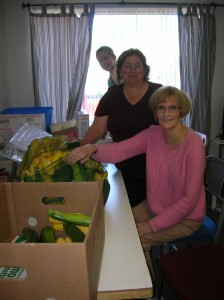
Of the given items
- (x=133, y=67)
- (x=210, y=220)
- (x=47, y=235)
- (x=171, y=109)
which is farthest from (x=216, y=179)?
(x=47, y=235)

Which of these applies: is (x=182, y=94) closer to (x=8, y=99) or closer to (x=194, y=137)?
(x=194, y=137)

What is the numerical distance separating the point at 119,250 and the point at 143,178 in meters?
0.84

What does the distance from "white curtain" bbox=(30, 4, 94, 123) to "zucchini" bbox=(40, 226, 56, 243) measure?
9.43 ft

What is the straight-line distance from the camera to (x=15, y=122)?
2.12m

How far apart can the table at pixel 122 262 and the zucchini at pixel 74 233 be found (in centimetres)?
11

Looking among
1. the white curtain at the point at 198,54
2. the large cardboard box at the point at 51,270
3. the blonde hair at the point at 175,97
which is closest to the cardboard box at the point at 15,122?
the blonde hair at the point at 175,97

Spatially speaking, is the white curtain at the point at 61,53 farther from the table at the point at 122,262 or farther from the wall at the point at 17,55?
the table at the point at 122,262

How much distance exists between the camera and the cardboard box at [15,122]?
6.94ft

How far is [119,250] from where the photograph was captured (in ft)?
2.93

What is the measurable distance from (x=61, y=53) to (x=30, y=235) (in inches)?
121

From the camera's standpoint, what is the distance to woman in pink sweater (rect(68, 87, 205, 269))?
1.35 meters

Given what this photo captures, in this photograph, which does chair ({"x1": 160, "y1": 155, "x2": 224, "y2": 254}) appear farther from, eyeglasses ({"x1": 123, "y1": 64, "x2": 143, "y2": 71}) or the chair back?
eyeglasses ({"x1": 123, "y1": 64, "x2": 143, "y2": 71})

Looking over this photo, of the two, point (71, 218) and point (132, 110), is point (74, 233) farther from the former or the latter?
point (132, 110)

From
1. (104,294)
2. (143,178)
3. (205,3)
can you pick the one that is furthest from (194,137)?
(205,3)
